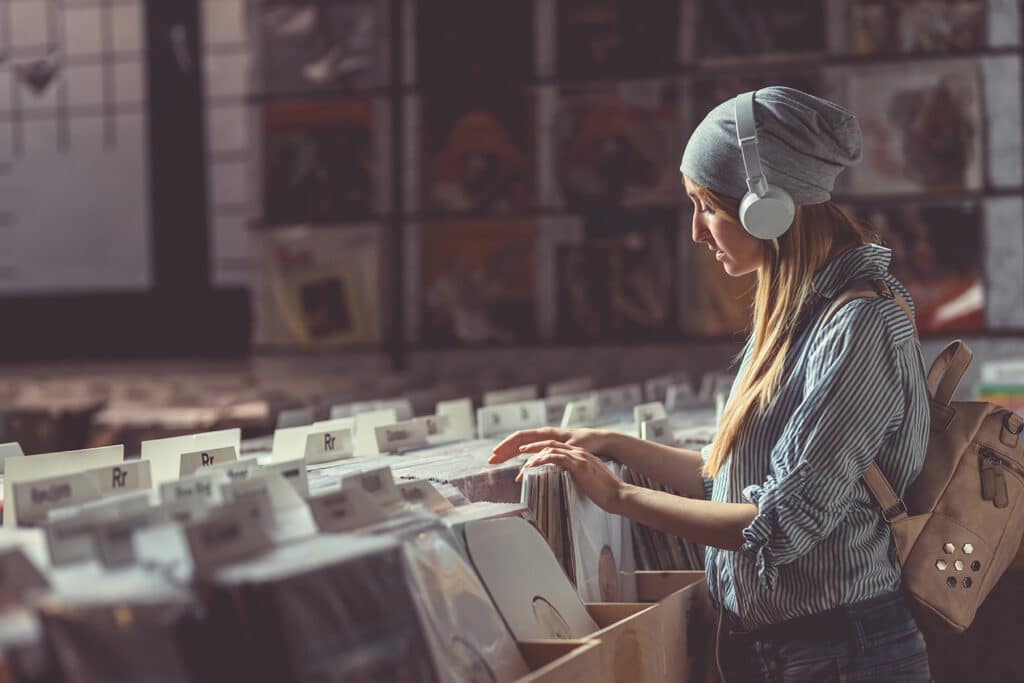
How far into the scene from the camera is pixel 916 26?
5680 millimetres

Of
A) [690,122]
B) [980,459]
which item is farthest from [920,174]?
[980,459]

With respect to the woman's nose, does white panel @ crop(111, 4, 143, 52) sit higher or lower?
higher

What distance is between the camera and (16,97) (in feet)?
29.9

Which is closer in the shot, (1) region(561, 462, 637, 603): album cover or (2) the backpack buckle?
(2) the backpack buckle

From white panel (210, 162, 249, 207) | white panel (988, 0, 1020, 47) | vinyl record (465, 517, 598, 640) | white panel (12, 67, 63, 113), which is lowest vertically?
vinyl record (465, 517, 598, 640)

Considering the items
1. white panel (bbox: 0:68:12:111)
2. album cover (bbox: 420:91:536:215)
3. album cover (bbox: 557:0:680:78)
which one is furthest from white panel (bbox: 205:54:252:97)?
album cover (bbox: 557:0:680:78)

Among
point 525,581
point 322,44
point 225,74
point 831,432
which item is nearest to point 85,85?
point 225,74

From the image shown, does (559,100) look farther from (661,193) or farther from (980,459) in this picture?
(980,459)

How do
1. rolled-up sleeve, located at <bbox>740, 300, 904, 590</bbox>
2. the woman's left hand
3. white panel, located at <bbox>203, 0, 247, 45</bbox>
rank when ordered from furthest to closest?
white panel, located at <bbox>203, 0, 247, 45</bbox>, the woman's left hand, rolled-up sleeve, located at <bbox>740, 300, 904, 590</bbox>

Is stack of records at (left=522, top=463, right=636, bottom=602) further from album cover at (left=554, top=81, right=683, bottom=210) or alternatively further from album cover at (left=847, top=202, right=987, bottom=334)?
album cover at (left=554, top=81, right=683, bottom=210)

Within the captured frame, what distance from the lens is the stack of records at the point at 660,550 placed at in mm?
2424

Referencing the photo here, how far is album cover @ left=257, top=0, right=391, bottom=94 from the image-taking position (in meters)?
6.35

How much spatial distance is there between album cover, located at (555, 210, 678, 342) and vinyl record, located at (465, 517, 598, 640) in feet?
13.5

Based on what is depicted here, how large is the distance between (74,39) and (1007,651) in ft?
26.6
